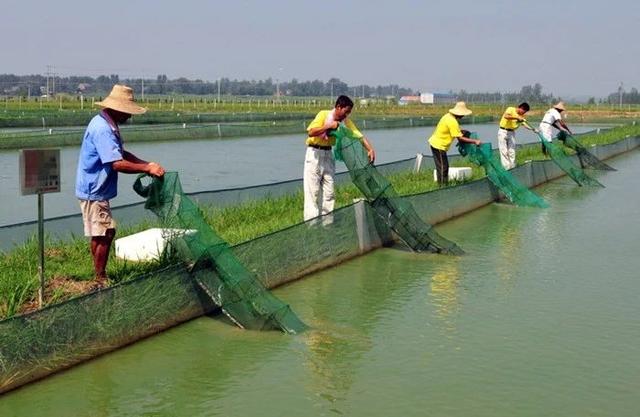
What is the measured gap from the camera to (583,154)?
20047 millimetres

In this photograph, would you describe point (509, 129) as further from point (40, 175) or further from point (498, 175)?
point (40, 175)

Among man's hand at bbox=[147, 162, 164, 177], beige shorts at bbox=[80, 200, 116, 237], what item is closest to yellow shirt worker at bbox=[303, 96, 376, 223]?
man's hand at bbox=[147, 162, 164, 177]

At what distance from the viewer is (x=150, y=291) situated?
230 inches

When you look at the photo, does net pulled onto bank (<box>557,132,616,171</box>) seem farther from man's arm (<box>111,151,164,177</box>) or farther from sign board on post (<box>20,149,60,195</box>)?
sign board on post (<box>20,149,60,195</box>)

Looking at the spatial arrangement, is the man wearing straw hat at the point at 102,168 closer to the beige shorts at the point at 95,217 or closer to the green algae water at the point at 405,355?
the beige shorts at the point at 95,217

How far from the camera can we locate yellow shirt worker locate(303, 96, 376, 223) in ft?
27.7

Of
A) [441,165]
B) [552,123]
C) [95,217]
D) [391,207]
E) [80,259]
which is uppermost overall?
[552,123]

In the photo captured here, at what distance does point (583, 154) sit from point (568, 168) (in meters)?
3.09

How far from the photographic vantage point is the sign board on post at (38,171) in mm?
5465

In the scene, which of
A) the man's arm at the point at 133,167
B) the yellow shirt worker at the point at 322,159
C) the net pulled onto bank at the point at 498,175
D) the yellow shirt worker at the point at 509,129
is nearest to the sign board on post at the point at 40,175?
the man's arm at the point at 133,167

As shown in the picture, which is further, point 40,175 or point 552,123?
point 552,123

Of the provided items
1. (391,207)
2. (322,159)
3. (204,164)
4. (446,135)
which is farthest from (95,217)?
(204,164)

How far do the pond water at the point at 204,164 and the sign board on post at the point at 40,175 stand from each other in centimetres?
573

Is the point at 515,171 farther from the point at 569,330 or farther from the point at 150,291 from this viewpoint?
the point at 150,291
